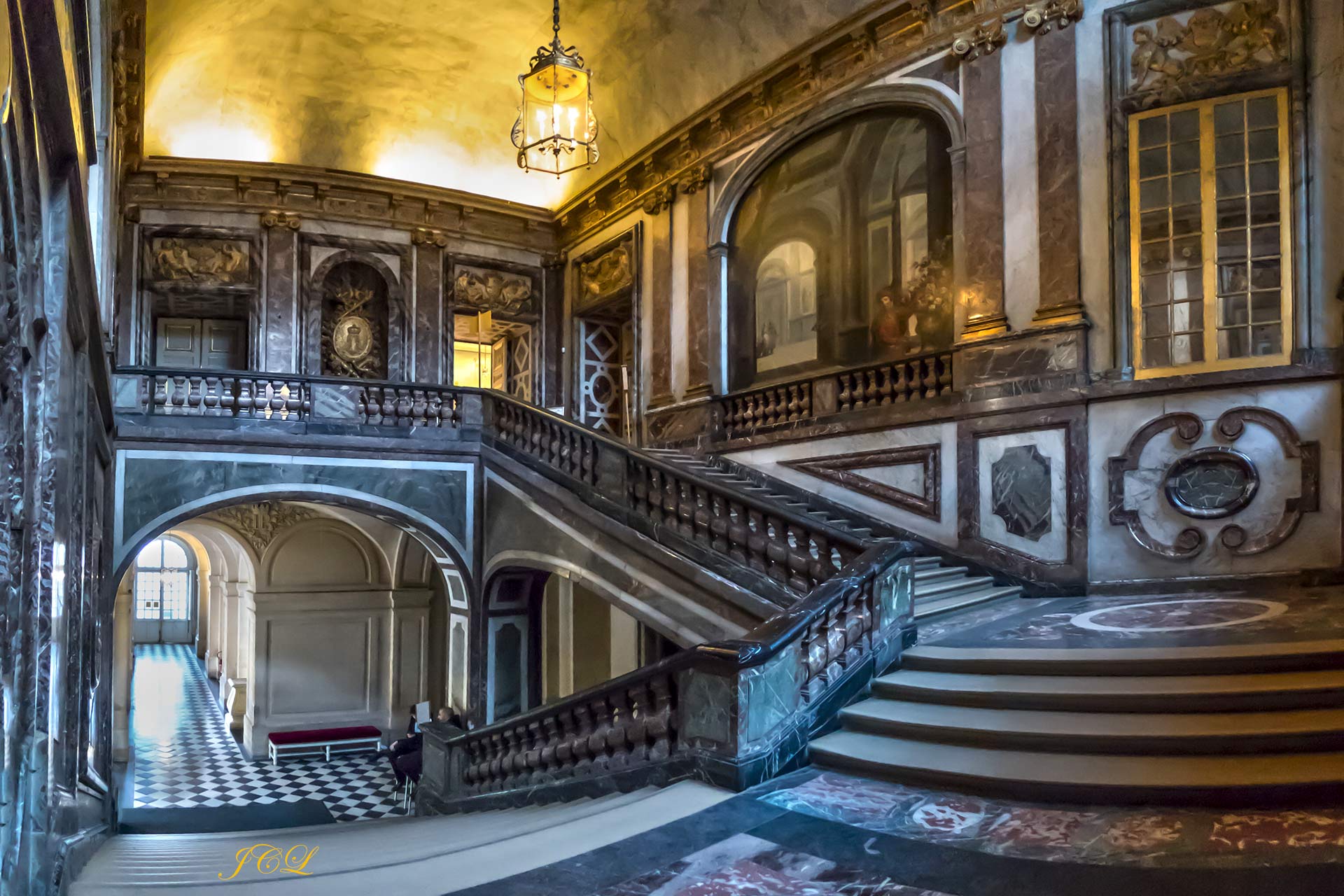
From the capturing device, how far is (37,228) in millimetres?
3037

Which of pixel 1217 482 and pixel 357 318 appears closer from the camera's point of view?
pixel 1217 482

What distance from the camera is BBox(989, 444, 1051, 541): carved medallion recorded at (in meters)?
7.84

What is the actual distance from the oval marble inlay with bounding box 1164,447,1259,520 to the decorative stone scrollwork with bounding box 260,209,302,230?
476 inches

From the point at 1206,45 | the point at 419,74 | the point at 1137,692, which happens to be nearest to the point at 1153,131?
the point at 1206,45

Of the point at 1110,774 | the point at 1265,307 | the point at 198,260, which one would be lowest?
the point at 1110,774

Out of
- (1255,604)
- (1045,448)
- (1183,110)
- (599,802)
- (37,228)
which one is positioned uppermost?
(1183,110)

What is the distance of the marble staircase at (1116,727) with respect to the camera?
374 centimetres

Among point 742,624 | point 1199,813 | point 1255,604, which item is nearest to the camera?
point 1199,813

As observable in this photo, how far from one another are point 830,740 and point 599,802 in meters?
1.23

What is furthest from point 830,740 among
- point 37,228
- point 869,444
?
point 869,444

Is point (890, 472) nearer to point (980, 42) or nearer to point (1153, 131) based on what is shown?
point (1153, 131)

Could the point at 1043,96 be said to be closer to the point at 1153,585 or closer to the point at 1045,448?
the point at 1045,448

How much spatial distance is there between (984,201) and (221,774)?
12.5 meters

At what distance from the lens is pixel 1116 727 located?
4.20m
